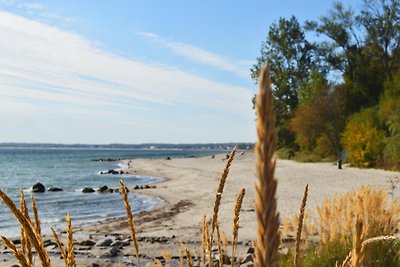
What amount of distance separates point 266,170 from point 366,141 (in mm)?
34043

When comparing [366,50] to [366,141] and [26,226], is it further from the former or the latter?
[26,226]

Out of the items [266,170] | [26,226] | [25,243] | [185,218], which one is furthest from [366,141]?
[266,170]

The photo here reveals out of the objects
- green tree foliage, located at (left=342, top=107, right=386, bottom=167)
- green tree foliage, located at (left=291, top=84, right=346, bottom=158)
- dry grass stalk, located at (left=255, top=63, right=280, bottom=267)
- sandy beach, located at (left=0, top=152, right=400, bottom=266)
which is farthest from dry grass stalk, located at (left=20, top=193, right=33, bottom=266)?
green tree foliage, located at (left=291, top=84, right=346, bottom=158)

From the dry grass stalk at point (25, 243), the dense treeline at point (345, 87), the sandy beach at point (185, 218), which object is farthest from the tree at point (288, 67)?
the dry grass stalk at point (25, 243)

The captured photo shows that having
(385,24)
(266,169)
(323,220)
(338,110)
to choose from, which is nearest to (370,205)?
(323,220)

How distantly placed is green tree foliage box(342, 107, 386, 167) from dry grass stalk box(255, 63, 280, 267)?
33.0 meters

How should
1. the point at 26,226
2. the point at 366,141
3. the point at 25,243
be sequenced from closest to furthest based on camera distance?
the point at 26,226 → the point at 25,243 → the point at 366,141

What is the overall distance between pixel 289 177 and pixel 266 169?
3079cm

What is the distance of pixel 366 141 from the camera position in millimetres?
32875

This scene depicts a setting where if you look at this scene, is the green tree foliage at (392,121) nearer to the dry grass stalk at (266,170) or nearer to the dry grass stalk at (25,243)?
the dry grass stalk at (25,243)

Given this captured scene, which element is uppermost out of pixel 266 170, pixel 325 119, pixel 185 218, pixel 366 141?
pixel 325 119

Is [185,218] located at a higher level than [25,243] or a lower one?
lower

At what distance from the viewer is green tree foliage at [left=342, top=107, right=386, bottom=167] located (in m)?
32.2

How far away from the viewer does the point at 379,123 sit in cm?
3466
